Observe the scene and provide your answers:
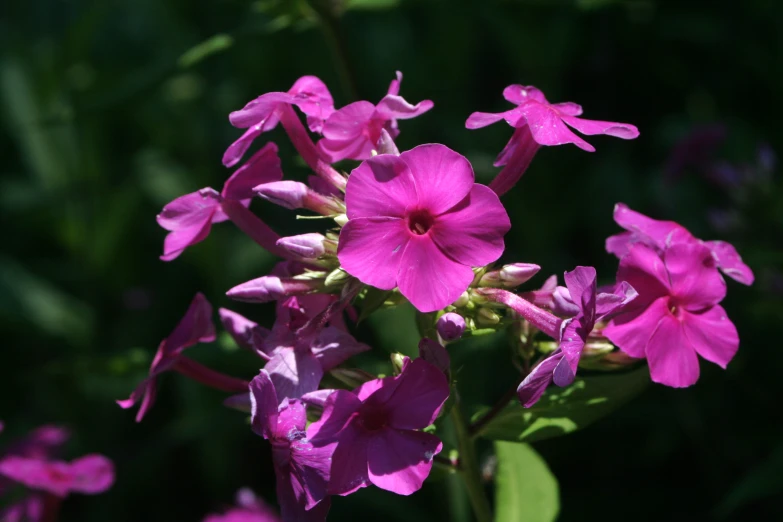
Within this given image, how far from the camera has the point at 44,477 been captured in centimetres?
181

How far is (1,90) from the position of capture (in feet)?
12.8

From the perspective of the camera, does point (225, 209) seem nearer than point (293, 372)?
No

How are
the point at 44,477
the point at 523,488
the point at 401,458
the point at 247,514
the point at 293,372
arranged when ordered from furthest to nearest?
the point at 247,514 < the point at 44,477 < the point at 523,488 < the point at 293,372 < the point at 401,458

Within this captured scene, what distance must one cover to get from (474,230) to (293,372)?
370 mm

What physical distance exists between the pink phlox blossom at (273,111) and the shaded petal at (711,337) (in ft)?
2.39

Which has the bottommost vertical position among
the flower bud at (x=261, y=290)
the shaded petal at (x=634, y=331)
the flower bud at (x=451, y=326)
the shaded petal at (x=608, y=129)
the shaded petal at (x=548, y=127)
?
the shaded petal at (x=634, y=331)

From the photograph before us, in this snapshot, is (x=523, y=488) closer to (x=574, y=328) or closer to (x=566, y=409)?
(x=566, y=409)

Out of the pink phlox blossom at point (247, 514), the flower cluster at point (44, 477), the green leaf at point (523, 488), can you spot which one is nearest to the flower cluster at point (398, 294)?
the green leaf at point (523, 488)

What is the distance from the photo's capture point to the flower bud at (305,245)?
1301mm

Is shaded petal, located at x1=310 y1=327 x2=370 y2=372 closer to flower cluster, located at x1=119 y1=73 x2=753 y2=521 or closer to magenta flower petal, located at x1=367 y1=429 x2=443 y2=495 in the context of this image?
flower cluster, located at x1=119 y1=73 x2=753 y2=521

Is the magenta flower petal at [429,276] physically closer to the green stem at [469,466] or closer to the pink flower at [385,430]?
the pink flower at [385,430]

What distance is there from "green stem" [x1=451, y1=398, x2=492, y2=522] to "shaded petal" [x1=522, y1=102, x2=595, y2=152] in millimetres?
487

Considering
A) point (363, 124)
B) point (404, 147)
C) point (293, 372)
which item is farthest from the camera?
point (404, 147)

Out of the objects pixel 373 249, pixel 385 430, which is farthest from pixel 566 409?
pixel 373 249
